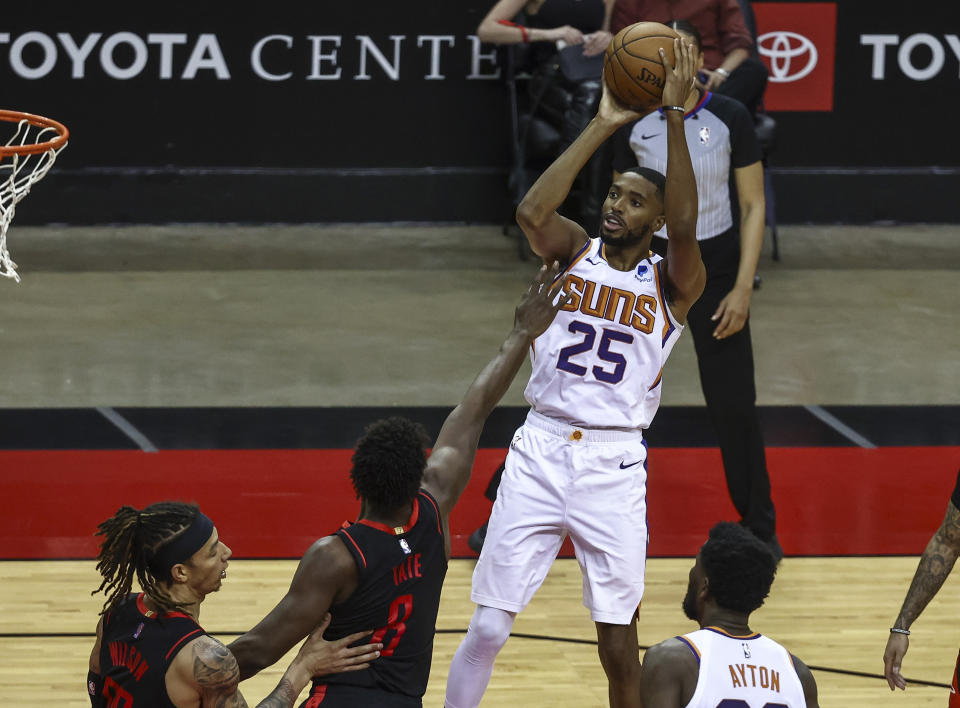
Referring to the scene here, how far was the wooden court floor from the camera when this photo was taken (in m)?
5.07

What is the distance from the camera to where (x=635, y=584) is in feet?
15.1

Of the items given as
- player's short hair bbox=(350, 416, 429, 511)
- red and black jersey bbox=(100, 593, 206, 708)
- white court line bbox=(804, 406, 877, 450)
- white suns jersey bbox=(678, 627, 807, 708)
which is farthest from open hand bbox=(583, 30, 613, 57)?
red and black jersey bbox=(100, 593, 206, 708)

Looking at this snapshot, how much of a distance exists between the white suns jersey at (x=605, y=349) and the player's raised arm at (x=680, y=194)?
0.27 feet

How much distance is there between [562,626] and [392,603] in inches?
84.0

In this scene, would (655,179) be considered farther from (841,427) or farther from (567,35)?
(567,35)

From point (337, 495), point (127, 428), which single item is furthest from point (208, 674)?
point (127, 428)

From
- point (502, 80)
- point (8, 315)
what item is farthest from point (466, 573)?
point (502, 80)

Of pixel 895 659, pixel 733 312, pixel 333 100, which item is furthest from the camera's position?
pixel 333 100

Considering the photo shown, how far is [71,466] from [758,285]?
602 cm

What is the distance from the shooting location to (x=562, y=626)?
5672mm

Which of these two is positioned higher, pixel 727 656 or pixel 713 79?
pixel 713 79

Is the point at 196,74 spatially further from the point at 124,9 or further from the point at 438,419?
the point at 438,419

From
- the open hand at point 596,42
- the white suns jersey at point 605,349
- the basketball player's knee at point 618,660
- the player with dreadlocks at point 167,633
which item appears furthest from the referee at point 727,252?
the open hand at point 596,42

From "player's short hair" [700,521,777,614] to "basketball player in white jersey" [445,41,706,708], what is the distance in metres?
1.02
